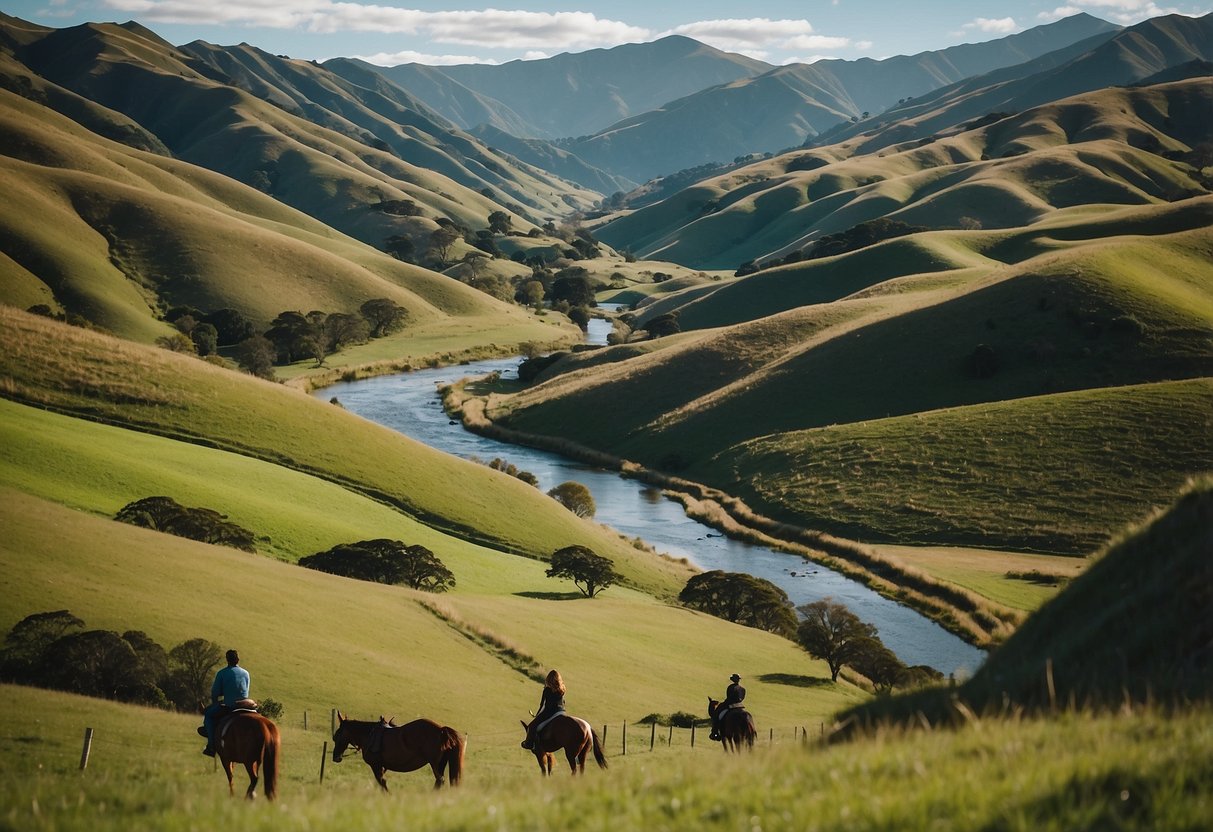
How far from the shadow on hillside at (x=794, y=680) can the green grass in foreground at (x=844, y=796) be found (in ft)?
103

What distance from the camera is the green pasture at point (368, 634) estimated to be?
2836 cm

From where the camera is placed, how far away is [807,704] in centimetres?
3819

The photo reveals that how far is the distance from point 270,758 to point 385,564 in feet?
95.7

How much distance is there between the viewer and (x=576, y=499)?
251ft

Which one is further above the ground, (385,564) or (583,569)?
(583,569)

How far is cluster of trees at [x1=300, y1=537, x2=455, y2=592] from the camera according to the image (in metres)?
45.0

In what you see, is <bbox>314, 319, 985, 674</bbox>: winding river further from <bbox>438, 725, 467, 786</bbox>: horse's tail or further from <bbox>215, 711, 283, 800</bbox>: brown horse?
<bbox>215, 711, 283, 800</bbox>: brown horse

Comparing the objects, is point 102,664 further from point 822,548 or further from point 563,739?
point 822,548

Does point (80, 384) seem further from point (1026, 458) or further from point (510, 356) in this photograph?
point (510, 356)

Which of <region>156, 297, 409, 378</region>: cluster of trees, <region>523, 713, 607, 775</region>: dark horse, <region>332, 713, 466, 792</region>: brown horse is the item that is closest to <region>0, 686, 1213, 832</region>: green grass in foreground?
<region>332, 713, 466, 792</region>: brown horse

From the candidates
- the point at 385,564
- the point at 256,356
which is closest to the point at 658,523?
the point at 385,564

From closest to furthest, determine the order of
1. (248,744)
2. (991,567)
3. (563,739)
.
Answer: (248,744)
(563,739)
(991,567)

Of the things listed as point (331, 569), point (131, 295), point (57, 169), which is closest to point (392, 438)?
point (331, 569)

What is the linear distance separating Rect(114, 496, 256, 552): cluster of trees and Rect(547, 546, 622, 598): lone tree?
56.3 feet
